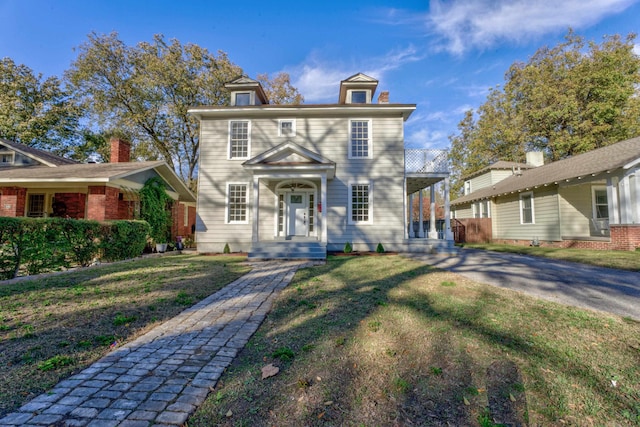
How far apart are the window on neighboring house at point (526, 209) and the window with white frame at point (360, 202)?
32.1 feet

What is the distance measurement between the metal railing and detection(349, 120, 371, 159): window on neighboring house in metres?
1.71

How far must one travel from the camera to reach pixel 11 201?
12.4m

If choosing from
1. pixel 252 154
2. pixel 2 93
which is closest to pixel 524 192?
pixel 252 154

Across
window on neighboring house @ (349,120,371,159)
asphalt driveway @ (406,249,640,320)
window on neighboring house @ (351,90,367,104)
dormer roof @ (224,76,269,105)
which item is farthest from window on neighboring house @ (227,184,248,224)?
asphalt driveway @ (406,249,640,320)

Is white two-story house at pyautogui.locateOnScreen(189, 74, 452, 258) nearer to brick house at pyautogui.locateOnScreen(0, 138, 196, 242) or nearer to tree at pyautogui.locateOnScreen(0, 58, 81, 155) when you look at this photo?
brick house at pyautogui.locateOnScreen(0, 138, 196, 242)

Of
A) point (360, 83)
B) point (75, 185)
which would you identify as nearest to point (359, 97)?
point (360, 83)

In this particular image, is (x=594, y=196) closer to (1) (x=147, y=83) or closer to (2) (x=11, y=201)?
(2) (x=11, y=201)

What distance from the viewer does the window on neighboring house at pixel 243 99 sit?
13.5 metres

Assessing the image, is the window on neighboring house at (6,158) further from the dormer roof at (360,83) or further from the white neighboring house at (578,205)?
the white neighboring house at (578,205)

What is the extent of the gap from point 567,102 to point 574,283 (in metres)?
21.2

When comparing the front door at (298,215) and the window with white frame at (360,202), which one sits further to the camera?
the front door at (298,215)

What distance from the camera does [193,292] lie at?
539cm

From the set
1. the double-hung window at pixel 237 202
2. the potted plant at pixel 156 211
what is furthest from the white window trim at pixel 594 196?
the potted plant at pixel 156 211

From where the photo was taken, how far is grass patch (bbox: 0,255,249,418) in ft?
8.32
